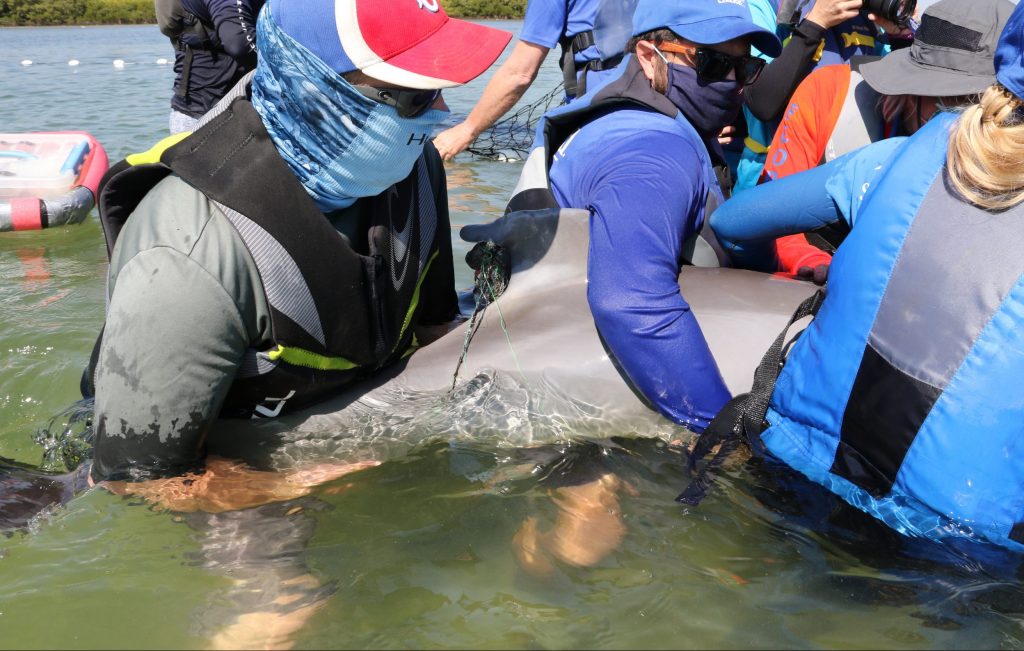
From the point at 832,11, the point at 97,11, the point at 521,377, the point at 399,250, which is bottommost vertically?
the point at 97,11

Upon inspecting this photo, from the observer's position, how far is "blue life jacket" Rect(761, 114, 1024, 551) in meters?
2.12

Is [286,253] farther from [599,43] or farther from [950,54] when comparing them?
[599,43]

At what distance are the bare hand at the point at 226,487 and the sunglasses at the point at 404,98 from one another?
46.2 inches

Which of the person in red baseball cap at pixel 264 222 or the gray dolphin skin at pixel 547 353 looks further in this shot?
the gray dolphin skin at pixel 547 353

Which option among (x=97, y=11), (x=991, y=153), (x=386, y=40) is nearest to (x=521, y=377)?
(x=386, y=40)

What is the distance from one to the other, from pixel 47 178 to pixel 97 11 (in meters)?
36.0

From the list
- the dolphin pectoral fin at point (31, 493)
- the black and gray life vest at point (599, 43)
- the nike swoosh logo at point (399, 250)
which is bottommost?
the dolphin pectoral fin at point (31, 493)

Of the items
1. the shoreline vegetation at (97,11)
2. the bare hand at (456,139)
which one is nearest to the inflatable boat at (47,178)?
the bare hand at (456,139)

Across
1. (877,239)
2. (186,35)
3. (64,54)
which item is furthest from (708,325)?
(64,54)

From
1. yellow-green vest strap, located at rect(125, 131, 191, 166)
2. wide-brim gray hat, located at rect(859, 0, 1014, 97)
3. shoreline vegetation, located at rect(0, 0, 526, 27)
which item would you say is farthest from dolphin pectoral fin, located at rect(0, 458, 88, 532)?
shoreline vegetation, located at rect(0, 0, 526, 27)

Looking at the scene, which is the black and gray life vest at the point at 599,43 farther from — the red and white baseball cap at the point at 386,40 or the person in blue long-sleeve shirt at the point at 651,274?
the red and white baseball cap at the point at 386,40

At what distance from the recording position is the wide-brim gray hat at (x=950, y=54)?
9.52 feet

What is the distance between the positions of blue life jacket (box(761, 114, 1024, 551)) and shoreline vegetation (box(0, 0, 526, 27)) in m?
34.7

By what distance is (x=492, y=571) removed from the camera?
259 centimetres
